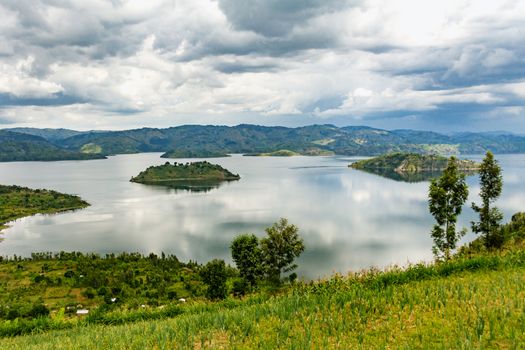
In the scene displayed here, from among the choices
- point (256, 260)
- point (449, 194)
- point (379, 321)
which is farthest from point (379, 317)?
point (256, 260)

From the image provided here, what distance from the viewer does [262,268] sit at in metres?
72.7

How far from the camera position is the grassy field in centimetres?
834

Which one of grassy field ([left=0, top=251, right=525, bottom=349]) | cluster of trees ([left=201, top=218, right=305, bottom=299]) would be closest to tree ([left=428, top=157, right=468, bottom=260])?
cluster of trees ([left=201, top=218, right=305, bottom=299])

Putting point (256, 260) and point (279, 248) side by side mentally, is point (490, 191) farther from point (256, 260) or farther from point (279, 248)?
point (256, 260)

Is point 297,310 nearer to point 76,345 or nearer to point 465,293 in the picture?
point 465,293

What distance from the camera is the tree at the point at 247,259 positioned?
71.1 m

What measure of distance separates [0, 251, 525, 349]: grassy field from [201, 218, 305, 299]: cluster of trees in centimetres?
5454

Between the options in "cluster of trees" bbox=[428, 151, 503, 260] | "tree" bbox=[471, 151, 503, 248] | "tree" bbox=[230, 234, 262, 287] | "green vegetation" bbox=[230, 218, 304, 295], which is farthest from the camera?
"green vegetation" bbox=[230, 218, 304, 295]

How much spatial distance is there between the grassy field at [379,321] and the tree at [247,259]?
58349 mm

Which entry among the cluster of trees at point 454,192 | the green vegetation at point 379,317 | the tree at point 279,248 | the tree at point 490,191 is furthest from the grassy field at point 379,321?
the tree at point 279,248

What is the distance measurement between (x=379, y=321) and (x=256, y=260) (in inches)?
2504

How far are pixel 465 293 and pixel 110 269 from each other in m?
101

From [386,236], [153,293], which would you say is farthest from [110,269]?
[386,236]

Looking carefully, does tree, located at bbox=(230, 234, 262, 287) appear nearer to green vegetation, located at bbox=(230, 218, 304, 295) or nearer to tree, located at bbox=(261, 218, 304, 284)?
green vegetation, located at bbox=(230, 218, 304, 295)
